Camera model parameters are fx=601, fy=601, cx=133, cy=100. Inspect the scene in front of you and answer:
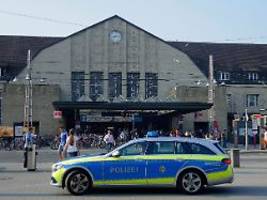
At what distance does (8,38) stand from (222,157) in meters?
56.9

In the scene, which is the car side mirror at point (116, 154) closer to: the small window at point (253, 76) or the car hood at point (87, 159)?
the car hood at point (87, 159)

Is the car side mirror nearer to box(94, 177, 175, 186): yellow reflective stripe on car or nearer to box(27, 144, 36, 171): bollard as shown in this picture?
box(94, 177, 175, 186): yellow reflective stripe on car

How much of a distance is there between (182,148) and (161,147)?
0.53 m

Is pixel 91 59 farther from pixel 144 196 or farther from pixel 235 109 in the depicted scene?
pixel 144 196

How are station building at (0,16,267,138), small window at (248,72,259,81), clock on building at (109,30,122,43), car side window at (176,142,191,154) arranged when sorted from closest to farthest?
car side window at (176,142,191,154), station building at (0,16,267,138), clock on building at (109,30,122,43), small window at (248,72,259,81)

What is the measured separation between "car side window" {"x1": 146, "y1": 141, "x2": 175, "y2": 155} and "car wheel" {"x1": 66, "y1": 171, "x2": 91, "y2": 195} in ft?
5.45

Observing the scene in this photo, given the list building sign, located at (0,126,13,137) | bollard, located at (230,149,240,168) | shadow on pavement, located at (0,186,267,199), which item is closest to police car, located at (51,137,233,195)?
shadow on pavement, located at (0,186,267,199)

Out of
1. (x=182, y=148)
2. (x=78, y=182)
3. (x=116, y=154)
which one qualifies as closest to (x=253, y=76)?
(x=182, y=148)

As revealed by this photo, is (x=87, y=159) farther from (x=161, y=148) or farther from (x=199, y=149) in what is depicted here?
(x=199, y=149)

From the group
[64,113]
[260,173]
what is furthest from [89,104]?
[260,173]

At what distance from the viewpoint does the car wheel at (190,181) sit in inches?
577

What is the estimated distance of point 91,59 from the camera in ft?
198

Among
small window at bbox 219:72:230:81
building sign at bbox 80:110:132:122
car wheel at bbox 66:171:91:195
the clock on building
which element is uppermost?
the clock on building

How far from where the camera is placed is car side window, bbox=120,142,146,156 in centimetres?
1484
